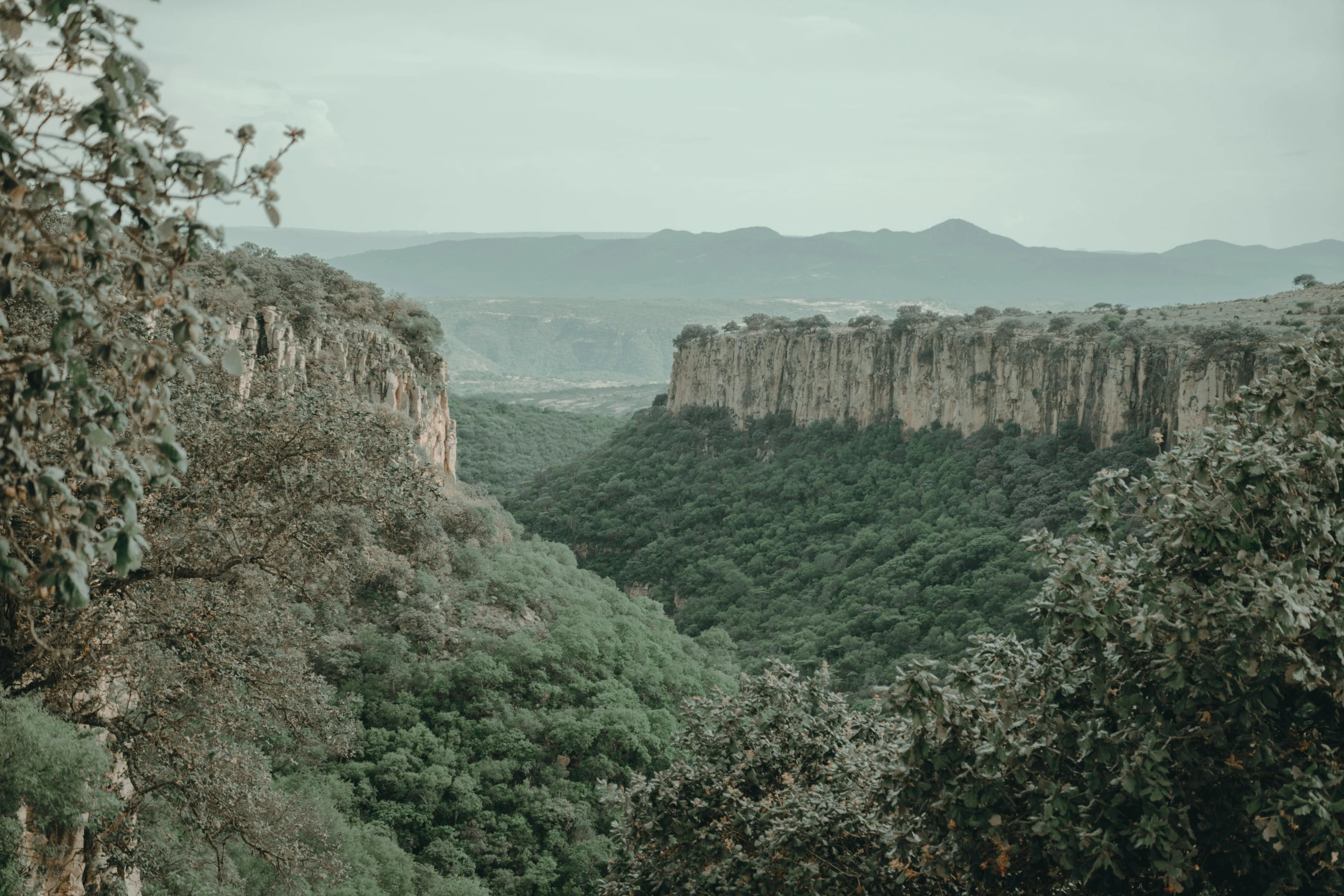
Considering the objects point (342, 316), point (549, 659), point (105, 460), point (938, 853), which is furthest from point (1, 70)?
point (342, 316)

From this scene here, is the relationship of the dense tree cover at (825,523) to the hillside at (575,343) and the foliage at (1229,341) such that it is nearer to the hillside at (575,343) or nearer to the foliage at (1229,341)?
the foliage at (1229,341)

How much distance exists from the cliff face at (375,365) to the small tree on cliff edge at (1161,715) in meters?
15.3

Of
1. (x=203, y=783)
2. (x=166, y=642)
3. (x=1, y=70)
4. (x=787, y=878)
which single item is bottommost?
(x=787, y=878)

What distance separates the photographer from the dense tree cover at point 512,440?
61.0 meters

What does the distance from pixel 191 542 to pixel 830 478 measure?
4297cm

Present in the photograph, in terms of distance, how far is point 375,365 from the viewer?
2845 centimetres

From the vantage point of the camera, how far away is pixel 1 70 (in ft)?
13.2

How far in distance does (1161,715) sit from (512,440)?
6362 centimetres

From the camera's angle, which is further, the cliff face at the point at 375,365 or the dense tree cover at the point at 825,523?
the dense tree cover at the point at 825,523

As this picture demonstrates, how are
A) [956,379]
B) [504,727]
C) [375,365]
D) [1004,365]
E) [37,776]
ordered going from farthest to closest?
1. [956,379]
2. [1004,365]
3. [375,365]
4. [504,727]
5. [37,776]

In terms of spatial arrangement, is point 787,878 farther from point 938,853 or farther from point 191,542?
point 191,542

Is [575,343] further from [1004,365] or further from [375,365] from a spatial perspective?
[375,365]

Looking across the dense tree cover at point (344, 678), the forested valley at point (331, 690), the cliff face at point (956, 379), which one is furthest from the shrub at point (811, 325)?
the forested valley at point (331, 690)

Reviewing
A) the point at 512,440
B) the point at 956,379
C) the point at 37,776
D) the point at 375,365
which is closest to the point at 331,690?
the point at 37,776
